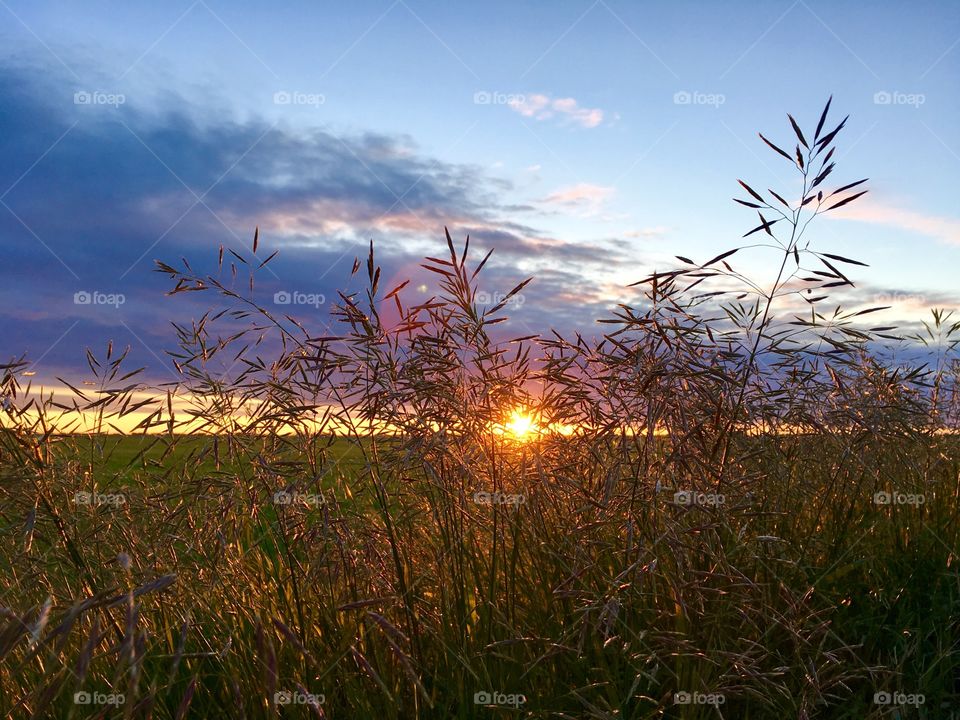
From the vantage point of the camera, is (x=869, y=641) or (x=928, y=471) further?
(x=928, y=471)

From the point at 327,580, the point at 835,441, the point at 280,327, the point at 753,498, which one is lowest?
the point at 327,580

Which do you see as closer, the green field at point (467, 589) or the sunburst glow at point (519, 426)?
the green field at point (467, 589)

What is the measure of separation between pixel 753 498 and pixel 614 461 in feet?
2.32

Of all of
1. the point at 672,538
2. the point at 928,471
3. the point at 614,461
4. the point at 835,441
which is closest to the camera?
the point at 672,538

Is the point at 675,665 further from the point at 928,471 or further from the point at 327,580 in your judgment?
the point at 928,471

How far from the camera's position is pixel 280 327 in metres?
3.41

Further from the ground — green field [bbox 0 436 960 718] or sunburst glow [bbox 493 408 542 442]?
sunburst glow [bbox 493 408 542 442]

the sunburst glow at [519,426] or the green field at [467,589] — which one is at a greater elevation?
the sunburst glow at [519,426]

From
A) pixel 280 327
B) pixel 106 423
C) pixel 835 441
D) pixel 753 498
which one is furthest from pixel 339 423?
pixel 835 441

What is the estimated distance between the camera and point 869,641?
3998 mm

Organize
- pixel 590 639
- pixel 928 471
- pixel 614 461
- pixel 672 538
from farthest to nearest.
A: pixel 928 471, pixel 614 461, pixel 590 639, pixel 672 538

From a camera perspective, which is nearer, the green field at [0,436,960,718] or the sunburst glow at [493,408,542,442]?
the green field at [0,436,960,718]

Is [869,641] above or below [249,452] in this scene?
below

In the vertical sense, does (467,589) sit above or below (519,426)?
below
